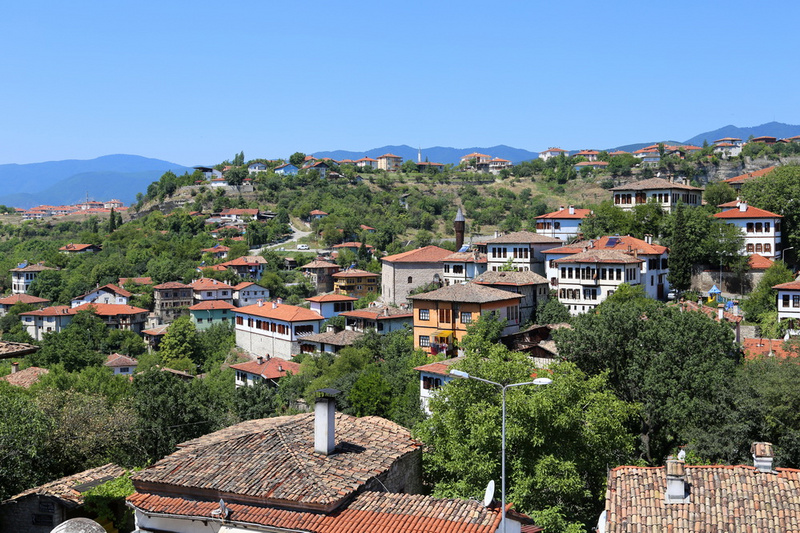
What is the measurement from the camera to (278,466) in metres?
14.0

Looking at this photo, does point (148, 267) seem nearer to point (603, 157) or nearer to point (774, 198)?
point (774, 198)

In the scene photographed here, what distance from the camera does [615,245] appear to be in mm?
45375

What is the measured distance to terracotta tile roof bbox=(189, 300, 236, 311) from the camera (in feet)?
231

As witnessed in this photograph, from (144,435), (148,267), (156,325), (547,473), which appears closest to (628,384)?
(547,473)

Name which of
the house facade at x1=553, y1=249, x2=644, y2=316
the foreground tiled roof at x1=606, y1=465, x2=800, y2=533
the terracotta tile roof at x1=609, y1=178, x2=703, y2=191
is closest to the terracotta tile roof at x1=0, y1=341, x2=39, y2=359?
the foreground tiled roof at x1=606, y1=465, x2=800, y2=533

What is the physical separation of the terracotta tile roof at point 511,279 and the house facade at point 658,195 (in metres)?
11.9

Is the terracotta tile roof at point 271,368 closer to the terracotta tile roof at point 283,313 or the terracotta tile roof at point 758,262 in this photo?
the terracotta tile roof at point 283,313

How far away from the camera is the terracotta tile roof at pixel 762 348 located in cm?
3167

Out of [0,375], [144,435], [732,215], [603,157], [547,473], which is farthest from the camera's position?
[603,157]

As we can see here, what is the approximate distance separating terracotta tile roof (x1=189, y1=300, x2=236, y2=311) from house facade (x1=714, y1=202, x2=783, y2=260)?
45.6 meters

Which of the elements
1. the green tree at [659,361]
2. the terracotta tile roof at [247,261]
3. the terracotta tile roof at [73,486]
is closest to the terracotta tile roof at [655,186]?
the green tree at [659,361]

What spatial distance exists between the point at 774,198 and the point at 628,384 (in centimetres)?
Answer: 2868

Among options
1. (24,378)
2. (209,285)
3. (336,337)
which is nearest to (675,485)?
(24,378)

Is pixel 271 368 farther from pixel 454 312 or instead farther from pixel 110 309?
pixel 110 309
